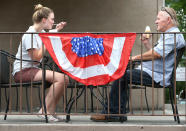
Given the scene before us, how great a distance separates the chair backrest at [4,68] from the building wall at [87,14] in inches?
99.4

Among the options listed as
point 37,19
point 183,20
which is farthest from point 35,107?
point 183,20

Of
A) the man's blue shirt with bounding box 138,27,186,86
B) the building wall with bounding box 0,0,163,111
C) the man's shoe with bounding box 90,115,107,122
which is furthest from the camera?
the building wall with bounding box 0,0,163,111

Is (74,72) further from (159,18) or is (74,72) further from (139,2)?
(139,2)

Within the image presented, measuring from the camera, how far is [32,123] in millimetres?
5031

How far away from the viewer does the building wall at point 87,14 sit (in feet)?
26.0

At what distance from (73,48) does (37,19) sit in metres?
0.87

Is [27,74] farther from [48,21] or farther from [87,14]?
[87,14]

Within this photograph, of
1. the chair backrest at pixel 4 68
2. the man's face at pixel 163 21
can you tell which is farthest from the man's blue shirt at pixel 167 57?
the chair backrest at pixel 4 68

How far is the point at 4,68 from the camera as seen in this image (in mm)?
5395

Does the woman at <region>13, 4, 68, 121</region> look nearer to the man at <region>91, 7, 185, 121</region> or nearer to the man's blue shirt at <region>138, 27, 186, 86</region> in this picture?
the man at <region>91, 7, 185, 121</region>

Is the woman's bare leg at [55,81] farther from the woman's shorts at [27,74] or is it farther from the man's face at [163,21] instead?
the man's face at [163,21]

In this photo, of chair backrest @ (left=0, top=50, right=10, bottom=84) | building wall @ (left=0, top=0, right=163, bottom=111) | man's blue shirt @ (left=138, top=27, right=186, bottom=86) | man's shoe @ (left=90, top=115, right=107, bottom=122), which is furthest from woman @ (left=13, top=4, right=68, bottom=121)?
building wall @ (left=0, top=0, right=163, bottom=111)

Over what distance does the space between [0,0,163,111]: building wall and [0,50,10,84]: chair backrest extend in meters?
2.52

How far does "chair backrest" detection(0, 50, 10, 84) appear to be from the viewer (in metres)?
5.32
